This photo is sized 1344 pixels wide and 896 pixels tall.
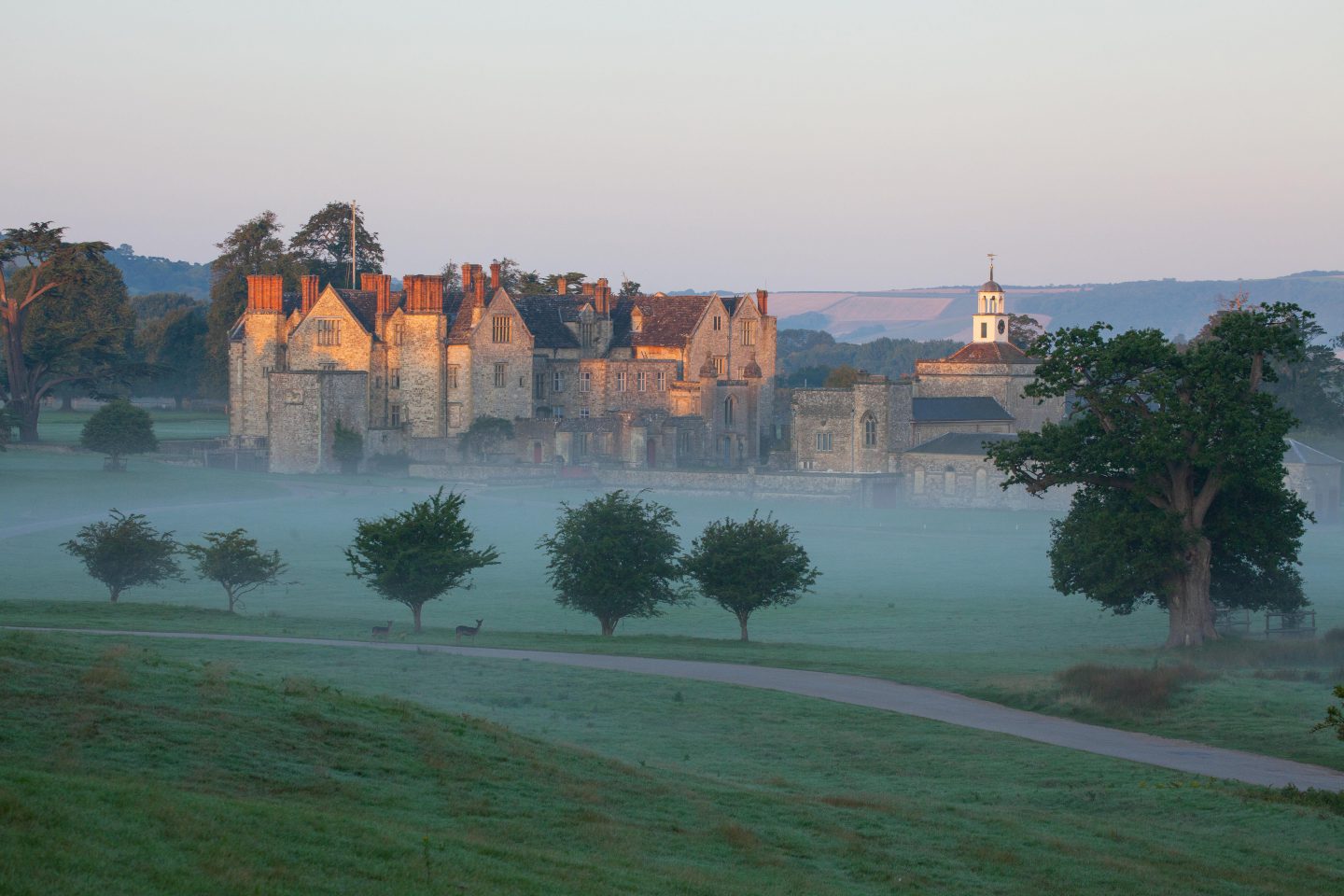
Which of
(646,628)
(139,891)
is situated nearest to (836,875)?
(139,891)

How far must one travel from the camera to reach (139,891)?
11.7 m

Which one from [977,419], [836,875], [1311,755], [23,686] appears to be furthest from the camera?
[977,419]

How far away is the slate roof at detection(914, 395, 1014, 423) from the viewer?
97.5 meters

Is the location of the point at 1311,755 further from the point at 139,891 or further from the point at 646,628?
the point at 646,628

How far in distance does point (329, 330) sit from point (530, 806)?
85.2 m

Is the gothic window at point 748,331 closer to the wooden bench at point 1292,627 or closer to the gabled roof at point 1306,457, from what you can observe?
the gabled roof at point 1306,457

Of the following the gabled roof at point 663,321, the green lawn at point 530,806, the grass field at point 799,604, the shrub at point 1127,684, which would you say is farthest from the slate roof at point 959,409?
the green lawn at point 530,806

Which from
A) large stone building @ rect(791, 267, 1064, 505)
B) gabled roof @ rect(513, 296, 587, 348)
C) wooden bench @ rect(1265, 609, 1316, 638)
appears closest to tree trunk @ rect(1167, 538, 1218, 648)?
wooden bench @ rect(1265, 609, 1316, 638)

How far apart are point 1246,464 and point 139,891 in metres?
33.5

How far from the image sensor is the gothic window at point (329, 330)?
99.2 m

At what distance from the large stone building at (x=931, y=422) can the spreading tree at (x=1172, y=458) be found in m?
48.9

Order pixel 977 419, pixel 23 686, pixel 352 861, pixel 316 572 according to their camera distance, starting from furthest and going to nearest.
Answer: pixel 977 419 → pixel 316 572 → pixel 23 686 → pixel 352 861

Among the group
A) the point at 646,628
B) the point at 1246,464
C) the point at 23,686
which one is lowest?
the point at 646,628

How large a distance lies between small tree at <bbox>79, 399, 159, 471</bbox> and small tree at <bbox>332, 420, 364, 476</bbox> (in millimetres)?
10808
